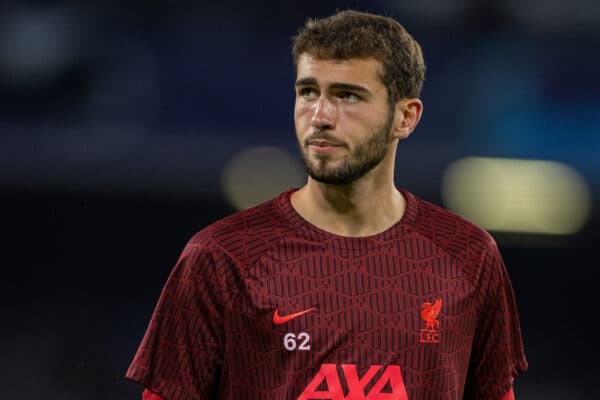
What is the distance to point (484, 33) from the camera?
450 cm

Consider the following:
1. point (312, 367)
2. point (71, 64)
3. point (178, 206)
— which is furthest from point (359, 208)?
point (71, 64)

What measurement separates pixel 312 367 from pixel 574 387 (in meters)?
2.34

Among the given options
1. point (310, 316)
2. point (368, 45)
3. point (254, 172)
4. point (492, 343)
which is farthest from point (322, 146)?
point (254, 172)

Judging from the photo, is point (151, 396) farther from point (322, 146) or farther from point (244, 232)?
point (322, 146)

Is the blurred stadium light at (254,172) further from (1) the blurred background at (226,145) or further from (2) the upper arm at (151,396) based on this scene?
(2) the upper arm at (151,396)

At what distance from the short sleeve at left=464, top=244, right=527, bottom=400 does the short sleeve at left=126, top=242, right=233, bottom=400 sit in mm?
608

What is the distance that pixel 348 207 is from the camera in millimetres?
2373

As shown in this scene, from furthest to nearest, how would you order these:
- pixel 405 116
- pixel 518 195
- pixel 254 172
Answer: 1. pixel 518 195
2. pixel 254 172
3. pixel 405 116

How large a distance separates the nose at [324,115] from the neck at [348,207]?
175mm

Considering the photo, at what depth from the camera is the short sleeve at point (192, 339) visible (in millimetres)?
2273

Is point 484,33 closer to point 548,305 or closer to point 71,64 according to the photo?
point 548,305

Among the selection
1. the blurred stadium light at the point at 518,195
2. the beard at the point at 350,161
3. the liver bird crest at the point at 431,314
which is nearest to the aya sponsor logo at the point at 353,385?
the liver bird crest at the point at 431,314

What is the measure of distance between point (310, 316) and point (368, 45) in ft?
2.00

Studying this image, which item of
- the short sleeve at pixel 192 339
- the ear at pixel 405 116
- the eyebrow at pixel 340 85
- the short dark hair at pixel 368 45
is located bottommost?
the short sleeve at pixel 192 339
